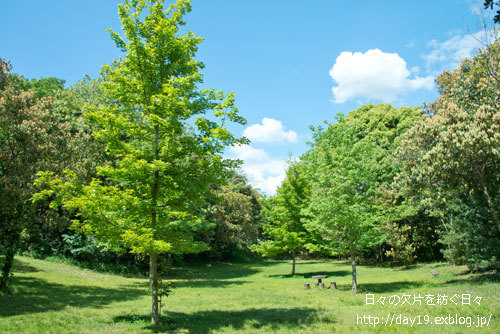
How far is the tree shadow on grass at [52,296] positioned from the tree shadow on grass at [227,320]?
3.29 meters

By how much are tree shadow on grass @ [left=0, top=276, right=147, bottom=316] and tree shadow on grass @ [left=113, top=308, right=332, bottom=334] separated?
3.29 meters

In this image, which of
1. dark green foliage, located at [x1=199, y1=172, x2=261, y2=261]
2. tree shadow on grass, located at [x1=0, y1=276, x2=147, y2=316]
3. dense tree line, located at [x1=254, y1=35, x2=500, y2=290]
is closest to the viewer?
tree shadow on grass, located at [x1=0, y1=276, x2=147, y2=316]

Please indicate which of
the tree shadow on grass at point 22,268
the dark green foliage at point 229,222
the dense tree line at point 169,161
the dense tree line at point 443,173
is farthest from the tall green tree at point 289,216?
the tree shadow on grass at point 22,268

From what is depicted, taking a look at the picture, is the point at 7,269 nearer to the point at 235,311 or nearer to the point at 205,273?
the point at 235,311

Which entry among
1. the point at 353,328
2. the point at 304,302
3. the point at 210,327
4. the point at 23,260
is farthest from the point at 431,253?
the point at 23,260

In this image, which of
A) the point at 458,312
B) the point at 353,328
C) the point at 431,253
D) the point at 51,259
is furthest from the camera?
the point at 431,253

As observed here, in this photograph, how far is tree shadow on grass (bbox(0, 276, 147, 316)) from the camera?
1091 cm

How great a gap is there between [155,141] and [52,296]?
28.5ft

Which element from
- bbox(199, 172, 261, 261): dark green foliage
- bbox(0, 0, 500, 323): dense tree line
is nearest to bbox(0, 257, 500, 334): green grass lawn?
bbox(0, 0, 500, 323): dense tree line

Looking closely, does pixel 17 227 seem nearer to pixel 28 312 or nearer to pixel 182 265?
pixel 28 312

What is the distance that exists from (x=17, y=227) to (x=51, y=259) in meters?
14.0

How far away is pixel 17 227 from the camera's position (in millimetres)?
12828

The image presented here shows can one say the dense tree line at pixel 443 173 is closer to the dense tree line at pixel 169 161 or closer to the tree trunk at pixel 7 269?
the dense tree line at pixel 169 161

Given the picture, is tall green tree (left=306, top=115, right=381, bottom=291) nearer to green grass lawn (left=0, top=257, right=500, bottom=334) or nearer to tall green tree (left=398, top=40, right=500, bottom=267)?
tall green tree (left=398, top=40, right=500, bottom=267)
